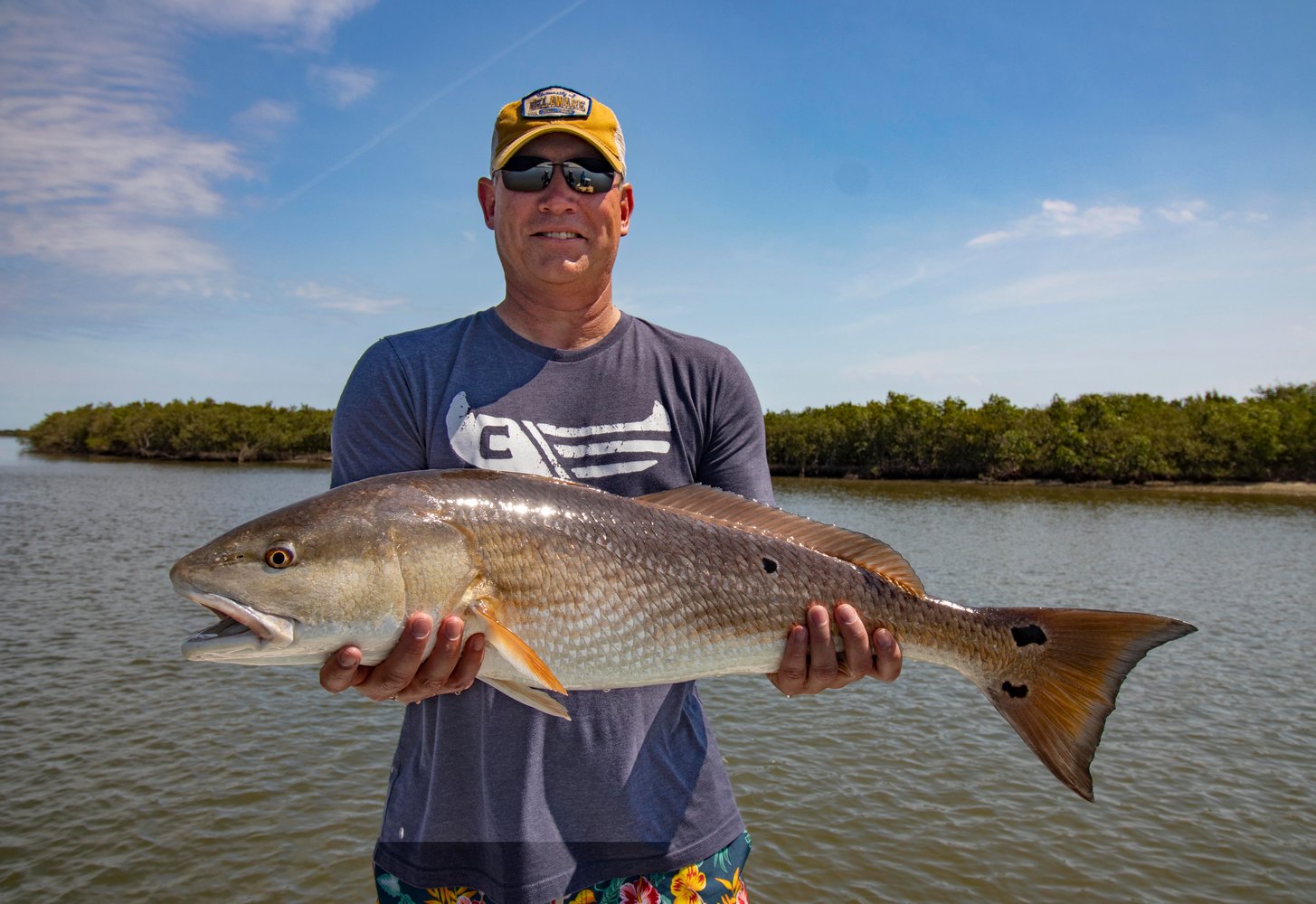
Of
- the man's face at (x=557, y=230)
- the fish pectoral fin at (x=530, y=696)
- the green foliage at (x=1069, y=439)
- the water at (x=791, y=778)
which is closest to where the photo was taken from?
the fish pectoral fin at (x=530, y=696)

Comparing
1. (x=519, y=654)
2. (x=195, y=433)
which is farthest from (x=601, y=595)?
(x=195, y=433)

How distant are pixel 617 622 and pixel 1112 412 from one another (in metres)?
90.5

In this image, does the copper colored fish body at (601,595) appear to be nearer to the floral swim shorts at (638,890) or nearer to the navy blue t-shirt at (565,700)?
the navy blue t-shirt at (565,700)

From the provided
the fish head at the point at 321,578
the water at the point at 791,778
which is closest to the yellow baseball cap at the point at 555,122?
the fish head at the point at 321,578

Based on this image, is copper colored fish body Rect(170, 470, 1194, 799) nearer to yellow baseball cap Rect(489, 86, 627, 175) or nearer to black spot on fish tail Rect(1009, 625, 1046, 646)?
black spot on fish tail Rect(1009, 625, 1046, 646)

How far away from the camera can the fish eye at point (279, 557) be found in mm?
2518

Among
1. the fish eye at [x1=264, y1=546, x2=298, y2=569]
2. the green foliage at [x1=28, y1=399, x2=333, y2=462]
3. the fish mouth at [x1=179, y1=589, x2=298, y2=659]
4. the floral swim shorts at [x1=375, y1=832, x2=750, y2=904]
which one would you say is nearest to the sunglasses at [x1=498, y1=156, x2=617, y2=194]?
the fish eye at [x1=264, y1=546, x2=298, y2=569]

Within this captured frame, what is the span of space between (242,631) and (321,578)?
0.26 m

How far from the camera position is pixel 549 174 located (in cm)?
294

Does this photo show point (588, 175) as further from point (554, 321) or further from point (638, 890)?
point (638, 890)

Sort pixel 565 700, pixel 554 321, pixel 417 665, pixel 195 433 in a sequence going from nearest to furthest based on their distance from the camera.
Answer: pixel 417 665
pixel 565 700
pixel 554 321
pixel 195 433

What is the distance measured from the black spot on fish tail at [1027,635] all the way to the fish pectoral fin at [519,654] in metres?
1.61

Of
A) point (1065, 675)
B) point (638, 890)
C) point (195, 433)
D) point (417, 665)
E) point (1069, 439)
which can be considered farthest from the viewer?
point (195, 433)

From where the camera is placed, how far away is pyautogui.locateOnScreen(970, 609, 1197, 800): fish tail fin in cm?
280
